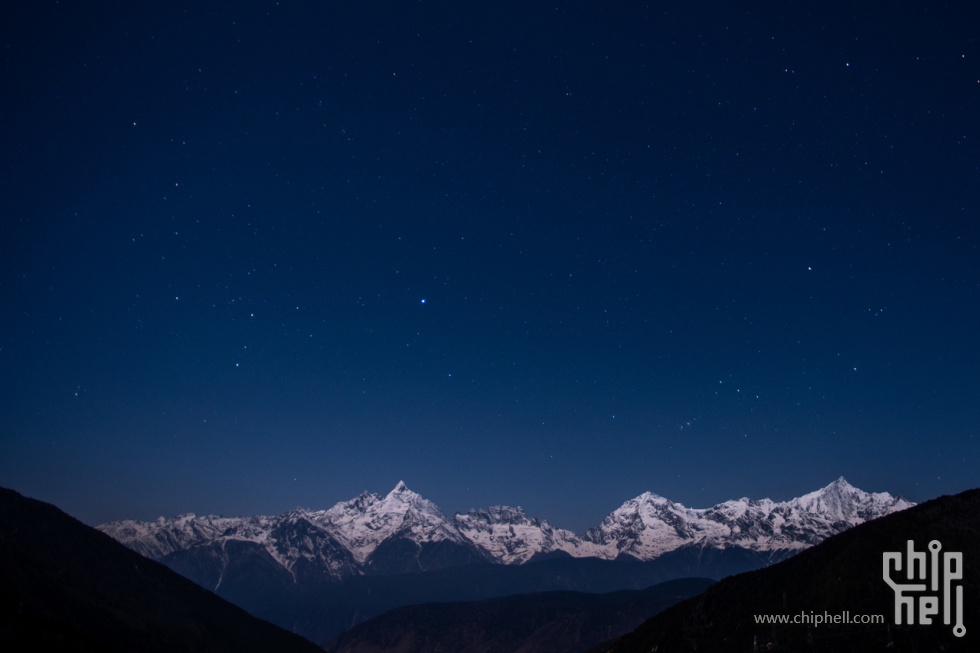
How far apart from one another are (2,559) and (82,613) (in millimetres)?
27344

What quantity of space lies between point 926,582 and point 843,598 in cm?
1443

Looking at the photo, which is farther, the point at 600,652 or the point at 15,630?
the point at 600,652

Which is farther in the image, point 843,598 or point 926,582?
point 843,598

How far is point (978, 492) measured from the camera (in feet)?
381

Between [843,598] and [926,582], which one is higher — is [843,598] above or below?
below

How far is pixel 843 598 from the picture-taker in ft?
352

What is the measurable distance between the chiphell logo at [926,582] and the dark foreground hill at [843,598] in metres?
0.62

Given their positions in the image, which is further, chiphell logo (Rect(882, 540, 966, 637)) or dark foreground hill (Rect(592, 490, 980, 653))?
chiphell logo (Rect(882, 540, 966, 637))

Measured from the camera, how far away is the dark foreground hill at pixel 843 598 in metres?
90.2

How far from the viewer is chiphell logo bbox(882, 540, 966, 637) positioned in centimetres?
9091

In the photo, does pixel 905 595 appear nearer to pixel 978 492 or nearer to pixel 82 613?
pixel 978 492

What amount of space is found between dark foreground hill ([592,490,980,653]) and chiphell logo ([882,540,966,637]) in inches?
24.4

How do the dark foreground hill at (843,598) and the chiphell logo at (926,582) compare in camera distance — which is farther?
the chiphell logo at (926,582)

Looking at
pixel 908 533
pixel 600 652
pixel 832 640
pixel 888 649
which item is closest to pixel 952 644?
pixel 888 649
